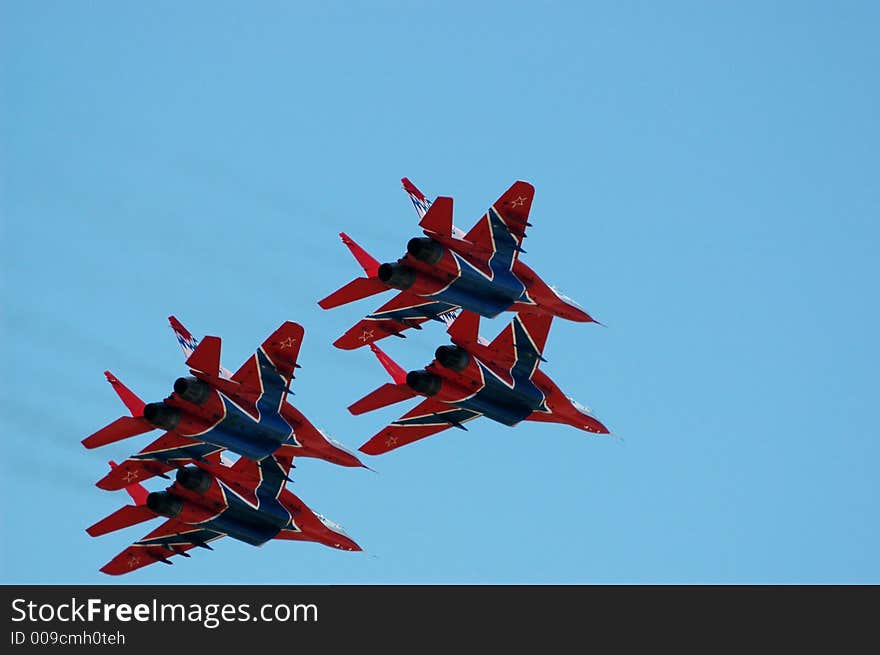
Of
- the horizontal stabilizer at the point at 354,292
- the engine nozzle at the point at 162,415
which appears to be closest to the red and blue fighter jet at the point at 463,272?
the horizontal stabilizer at the point at 354,292

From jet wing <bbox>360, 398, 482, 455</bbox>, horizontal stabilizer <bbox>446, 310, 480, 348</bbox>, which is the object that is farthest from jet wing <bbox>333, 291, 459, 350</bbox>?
jet wing <bbox>360, 398, 482, 455</bbox>

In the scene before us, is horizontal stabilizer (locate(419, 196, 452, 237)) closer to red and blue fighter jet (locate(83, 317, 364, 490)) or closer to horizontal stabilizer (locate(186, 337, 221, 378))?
red and blue fighter jet (locate(83, 317, 364, 490))

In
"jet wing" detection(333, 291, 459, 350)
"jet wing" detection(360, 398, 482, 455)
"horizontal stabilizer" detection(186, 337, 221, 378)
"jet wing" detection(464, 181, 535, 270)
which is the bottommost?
"horizontal stabilizer" detection(186, 337, 221, 378)

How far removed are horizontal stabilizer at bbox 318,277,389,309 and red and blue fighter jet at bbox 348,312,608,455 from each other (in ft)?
9.31

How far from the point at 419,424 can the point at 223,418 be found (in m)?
7.31

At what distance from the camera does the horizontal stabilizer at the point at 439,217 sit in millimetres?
66438

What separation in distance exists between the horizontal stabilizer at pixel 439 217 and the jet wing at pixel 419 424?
19.9 feet

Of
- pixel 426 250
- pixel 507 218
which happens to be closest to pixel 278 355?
pixel 426 250

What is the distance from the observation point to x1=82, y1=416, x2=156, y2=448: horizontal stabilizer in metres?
66.2

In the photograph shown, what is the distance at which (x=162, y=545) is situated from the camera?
72.8 metres

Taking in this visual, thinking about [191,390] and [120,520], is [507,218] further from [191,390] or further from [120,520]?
[120,520]

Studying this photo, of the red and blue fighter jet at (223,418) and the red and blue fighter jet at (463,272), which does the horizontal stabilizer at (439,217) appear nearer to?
the red and blue fighter jet at (463,272)
